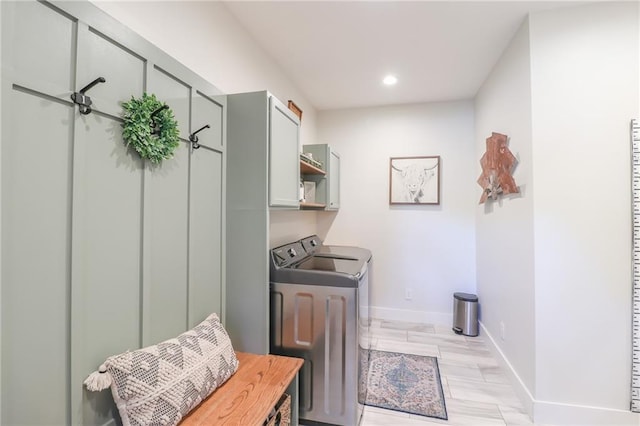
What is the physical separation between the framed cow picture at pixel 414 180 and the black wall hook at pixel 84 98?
3049 mm

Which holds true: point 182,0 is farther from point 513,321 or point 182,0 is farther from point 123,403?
point 513,321

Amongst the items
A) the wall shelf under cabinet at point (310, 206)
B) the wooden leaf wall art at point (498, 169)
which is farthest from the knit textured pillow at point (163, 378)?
the wooden leaf wall art at point (498, 169)

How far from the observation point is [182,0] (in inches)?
56.9

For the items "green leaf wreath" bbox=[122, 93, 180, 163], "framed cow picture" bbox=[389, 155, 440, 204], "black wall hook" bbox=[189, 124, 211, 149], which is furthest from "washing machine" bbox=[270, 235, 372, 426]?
"framed cow picture" bbox=[389, 155, 440, 204]

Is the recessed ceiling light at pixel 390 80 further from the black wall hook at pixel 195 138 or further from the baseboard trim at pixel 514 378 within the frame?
the baseboard trim at pixel 514 378

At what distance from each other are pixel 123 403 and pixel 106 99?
40.0 inches

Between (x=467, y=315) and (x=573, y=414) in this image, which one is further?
(x=467, y=315)

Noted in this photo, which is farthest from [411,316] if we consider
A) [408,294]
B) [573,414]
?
[573,414]

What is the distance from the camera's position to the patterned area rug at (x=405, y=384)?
1974 mm

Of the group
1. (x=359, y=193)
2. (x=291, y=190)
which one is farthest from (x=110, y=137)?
(x=359, y=193)

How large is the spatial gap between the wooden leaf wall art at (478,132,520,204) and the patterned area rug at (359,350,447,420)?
1.59m

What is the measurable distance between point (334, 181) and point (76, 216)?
8.62 ft

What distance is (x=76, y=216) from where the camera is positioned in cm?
89

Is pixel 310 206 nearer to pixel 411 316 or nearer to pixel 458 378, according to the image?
pixel 458 378
